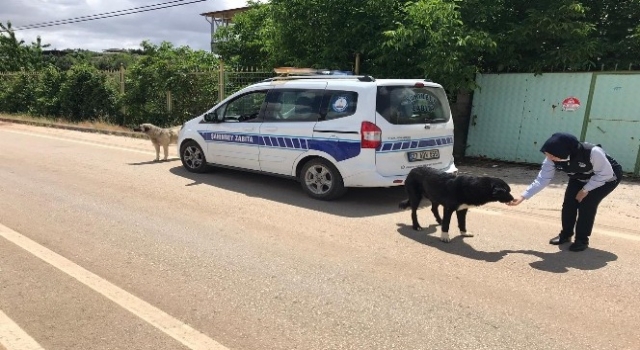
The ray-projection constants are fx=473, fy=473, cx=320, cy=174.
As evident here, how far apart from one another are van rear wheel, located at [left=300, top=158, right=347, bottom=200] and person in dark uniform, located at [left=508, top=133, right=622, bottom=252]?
7.92 feet

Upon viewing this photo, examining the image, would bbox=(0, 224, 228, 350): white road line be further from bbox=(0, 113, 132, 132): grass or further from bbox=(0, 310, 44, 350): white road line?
bbox=(0, 113, 132, 132): grass

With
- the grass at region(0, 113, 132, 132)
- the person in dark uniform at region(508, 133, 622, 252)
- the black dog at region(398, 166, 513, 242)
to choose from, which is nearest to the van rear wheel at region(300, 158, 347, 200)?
the black dog at region(398, 166, 513, 242)

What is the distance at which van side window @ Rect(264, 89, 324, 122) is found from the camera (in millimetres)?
6492

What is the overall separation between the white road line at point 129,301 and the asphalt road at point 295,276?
14 mm

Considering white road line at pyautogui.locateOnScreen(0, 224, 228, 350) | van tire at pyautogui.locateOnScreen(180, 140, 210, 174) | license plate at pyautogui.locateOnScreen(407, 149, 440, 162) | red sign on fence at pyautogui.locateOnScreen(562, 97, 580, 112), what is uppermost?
red sign on fence at pyautogui.locateOnScreen(562, 97, 580, 112)

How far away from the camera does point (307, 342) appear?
2.96 metres

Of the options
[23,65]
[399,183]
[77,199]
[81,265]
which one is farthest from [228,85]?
[23,65]

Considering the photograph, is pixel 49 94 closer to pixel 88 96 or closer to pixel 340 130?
pixel 88 96

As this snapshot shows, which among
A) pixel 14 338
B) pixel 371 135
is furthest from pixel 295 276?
pixel 371 135

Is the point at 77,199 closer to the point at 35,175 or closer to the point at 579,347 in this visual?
the point at 35,175

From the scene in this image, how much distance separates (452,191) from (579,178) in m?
1.21

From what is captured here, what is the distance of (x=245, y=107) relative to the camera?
7434 mm

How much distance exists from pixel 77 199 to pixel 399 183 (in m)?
4.30

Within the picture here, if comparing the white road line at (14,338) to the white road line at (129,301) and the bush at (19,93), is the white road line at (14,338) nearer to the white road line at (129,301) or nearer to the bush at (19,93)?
the white road line at (129,301)
